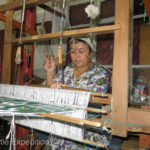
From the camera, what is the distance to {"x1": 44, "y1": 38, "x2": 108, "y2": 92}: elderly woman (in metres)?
1.60

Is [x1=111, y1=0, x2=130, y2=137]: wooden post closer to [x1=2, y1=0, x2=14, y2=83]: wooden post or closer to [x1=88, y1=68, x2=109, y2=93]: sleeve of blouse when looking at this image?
[x1=88, y1=68, x2=109, y2=93]: sleeve of blouse

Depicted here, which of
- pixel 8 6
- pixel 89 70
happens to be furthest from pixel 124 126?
pixel 8 6

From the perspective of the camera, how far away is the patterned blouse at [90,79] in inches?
60.6

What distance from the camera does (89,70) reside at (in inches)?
70.1

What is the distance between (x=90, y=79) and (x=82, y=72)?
0.72 ft

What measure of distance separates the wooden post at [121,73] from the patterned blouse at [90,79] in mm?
615

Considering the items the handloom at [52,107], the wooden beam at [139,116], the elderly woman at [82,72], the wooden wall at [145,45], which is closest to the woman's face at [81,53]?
the elderly woman at [82,72]

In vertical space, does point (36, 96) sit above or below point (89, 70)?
below

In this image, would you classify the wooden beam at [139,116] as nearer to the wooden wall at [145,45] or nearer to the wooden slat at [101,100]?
the wooden slat at [101,100]

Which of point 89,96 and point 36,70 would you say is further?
point 36,70

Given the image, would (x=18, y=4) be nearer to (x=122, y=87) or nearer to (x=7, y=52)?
(x=7, y=52)

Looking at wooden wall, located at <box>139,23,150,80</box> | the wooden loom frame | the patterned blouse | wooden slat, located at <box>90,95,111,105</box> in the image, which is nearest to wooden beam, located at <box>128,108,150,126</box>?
the wooden loom frame

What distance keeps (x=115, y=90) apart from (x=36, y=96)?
63cm

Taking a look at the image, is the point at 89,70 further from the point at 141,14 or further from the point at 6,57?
the point at 141,14
